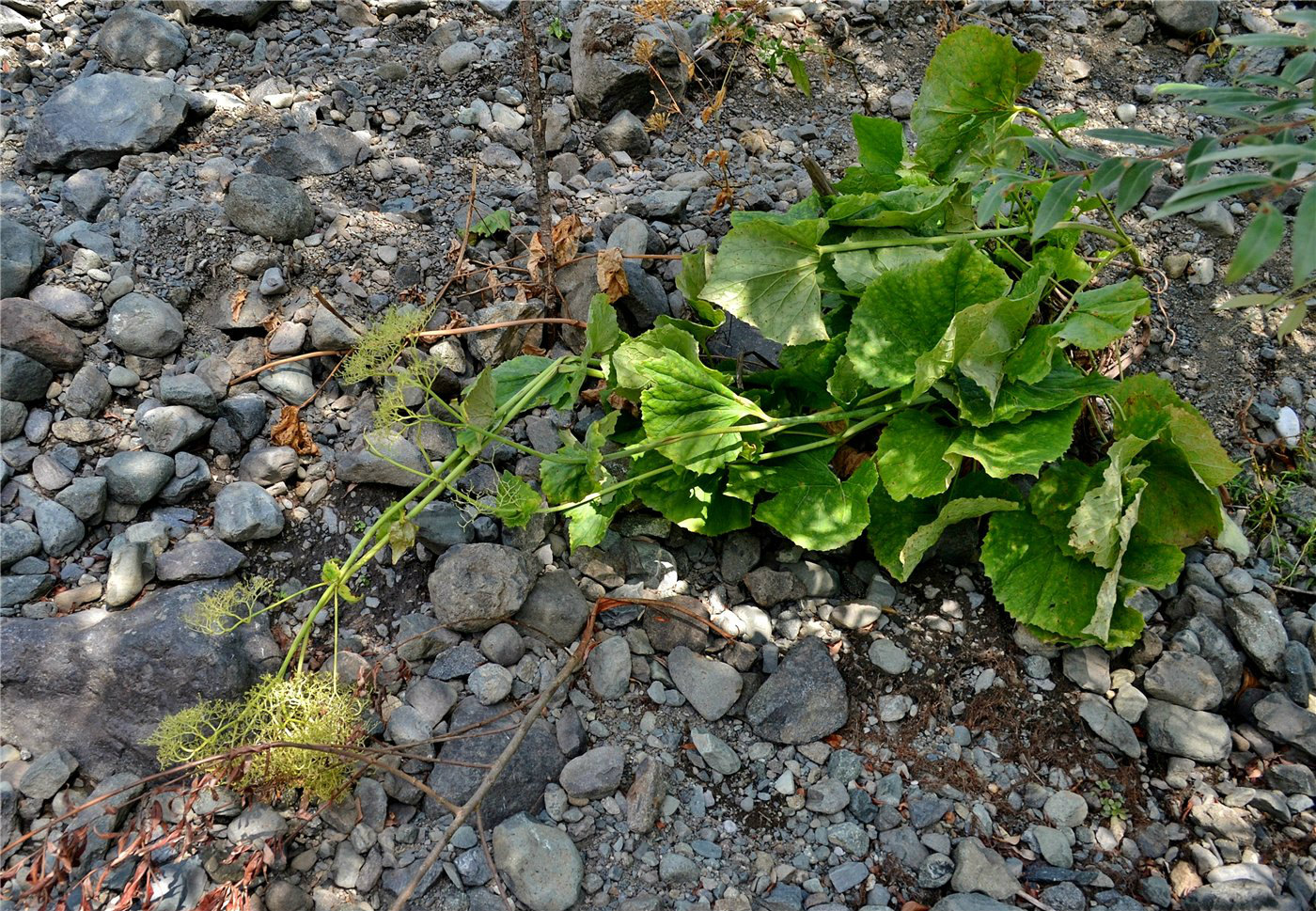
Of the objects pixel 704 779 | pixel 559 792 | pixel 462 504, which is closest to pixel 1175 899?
pixel 704 779

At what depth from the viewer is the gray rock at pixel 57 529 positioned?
88.4 inches

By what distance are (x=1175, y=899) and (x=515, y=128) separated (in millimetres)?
2897

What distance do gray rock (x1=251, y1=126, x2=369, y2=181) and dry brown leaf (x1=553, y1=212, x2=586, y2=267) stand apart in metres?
0.88

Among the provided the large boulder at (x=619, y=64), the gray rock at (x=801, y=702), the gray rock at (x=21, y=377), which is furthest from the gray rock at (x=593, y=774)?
the large boulder at (x=619, y=64)

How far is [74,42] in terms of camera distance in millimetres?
3395

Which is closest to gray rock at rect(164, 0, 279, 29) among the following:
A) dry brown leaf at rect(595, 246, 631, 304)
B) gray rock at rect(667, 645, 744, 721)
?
dry brown leaf at rect(595, 246, 631, 304)

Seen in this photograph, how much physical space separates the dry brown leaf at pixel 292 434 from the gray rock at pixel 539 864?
1102 mm

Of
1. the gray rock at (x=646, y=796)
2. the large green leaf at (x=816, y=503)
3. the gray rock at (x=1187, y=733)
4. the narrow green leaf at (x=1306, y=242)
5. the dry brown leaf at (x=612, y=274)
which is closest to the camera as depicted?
the narrow green leaf at (x=1306, y=242)

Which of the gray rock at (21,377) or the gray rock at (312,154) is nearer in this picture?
the gray rock at (21,377)

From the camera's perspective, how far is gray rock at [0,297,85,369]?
2.44 metres

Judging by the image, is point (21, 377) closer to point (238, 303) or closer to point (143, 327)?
point (143, 327)

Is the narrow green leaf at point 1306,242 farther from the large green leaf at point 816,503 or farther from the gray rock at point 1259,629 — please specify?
the gray rock at point 1259,629

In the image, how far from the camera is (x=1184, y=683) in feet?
7.07

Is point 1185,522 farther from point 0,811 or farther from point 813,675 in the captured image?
point 0,811
